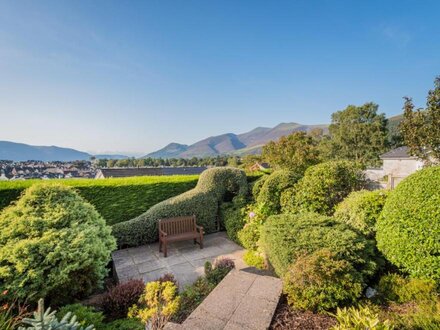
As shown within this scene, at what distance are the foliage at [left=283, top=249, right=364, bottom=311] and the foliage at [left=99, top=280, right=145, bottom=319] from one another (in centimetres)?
244

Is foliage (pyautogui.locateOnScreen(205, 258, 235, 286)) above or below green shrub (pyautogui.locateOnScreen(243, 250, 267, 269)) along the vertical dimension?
above

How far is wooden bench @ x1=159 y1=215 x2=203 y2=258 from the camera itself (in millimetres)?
6254

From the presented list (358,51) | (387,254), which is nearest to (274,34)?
(358,51)

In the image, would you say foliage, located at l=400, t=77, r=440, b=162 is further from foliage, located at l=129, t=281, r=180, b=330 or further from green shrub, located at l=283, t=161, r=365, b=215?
foliage, located at l=129, t=281, r=180, b=330

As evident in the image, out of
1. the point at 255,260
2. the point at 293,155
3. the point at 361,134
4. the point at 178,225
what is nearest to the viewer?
the point at 255,260

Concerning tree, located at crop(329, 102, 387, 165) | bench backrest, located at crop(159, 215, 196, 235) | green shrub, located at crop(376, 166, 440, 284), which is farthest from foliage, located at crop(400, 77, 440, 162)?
tree, located at crop(329, 102, 387, 165)

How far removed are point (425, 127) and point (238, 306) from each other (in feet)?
29.0

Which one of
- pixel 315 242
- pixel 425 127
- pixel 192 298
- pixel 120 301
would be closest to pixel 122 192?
pixel 120 301

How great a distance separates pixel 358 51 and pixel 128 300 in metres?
12.3

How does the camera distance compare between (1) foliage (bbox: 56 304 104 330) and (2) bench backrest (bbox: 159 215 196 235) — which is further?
(2) bench backrest (bbox: 159 215 196 235)

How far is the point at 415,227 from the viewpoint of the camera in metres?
3.08

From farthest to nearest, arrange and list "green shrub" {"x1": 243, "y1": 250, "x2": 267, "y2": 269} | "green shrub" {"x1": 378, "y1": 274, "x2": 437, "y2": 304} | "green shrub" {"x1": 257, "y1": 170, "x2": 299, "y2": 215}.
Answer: "green shrub" {"x1": 257, "y1": 170, "x2": 299, "y2": 215}
"green shrub" {"x1": 243, "y1": 250, "x2": 267, "y2": 269}
"green shrub" {"x1": 378, "y1": 274, "x2": 437, "y2": 304}

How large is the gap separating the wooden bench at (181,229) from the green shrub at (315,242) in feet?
9.34

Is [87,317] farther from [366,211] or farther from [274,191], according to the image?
[274,191]
